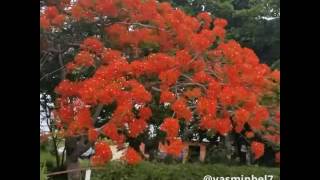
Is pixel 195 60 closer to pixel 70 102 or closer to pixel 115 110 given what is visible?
pixel 115 110

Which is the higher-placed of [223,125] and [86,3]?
[86,3]

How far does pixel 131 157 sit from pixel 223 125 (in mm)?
943

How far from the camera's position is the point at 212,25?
5.40 meters

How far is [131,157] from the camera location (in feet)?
17.1

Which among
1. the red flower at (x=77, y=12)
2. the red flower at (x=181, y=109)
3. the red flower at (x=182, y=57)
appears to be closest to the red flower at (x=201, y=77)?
the red flower at (x=182, y=57)

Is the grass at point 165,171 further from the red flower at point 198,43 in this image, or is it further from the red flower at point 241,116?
the red flower at point 198,43

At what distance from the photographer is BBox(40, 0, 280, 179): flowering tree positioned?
5.20m

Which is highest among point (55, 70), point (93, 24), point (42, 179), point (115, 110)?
point (93, 24)

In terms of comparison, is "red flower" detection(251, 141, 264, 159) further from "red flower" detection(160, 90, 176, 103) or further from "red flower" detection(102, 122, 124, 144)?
"red flower" detection(102, 122, 124, 144)

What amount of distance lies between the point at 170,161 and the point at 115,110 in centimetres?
73

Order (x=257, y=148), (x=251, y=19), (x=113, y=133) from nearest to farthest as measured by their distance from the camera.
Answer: (x=113, y=133) < (x=257, y=148) < (x=251, y=19)

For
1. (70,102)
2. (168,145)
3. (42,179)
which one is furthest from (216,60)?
(42,179)

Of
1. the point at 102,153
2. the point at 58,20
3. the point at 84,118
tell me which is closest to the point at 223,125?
the point at 102,153

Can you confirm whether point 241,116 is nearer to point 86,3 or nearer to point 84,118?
point 84,118
